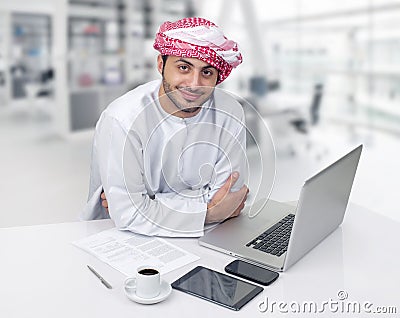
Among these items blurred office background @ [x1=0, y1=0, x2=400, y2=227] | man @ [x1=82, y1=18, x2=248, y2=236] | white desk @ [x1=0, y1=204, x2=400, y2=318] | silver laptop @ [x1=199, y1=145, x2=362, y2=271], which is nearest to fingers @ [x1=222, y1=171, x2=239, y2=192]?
man @ [x1=82, y1=18, x2=248, y2=236]

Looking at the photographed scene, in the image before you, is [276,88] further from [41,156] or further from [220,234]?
[220,234]

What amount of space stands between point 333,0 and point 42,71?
4899 mm

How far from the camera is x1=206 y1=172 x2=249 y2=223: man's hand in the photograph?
Answer: 62.0 inches

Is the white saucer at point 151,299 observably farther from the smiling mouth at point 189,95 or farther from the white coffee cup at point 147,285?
the smiling mouth at point 189,95

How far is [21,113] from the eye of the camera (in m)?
8.48

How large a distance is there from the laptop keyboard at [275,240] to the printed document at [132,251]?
19 centimetres

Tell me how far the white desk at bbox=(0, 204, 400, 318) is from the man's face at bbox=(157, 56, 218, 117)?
0.42 metres

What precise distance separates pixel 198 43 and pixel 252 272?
0.69 m

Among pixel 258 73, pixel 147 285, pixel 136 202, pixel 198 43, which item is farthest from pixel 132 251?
pixel 258 73

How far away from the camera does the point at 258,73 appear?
23.1ft

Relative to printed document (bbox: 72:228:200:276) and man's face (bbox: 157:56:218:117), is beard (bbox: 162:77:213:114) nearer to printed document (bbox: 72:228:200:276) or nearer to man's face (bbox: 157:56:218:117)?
man's face (bbox: 157:56:218:117)

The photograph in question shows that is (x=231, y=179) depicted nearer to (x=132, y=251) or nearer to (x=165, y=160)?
(x=165, y=160)

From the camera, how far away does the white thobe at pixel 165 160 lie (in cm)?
154

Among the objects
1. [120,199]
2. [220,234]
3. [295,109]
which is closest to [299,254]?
[220,234]
